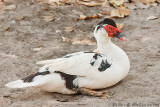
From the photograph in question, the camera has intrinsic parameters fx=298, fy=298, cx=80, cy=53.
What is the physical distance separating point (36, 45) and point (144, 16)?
2159 mm

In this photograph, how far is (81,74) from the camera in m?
3.09

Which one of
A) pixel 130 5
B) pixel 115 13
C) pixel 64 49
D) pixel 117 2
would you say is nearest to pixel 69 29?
pixel 64 49

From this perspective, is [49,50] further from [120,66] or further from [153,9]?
[153,9]

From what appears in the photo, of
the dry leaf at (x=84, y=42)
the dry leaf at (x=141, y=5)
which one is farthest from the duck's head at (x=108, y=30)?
the dry leaf at (x=141, y=5)

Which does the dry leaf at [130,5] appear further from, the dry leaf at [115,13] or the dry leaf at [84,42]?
the dry leaf at [84,42]

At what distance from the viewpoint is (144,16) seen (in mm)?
5559

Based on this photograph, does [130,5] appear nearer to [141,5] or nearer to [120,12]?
[141,5]

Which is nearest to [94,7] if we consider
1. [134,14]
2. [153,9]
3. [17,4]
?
[134,14]

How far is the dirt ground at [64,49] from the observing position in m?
3.04

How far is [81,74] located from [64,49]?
145 centimetres

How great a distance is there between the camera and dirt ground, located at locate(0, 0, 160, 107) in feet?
9.97

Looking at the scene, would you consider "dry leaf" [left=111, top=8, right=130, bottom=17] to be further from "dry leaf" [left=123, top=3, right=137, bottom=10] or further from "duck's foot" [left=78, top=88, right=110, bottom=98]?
"duck's foot" [left=78, top=88, right=110, bottom=98]

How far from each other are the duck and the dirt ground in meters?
0.11

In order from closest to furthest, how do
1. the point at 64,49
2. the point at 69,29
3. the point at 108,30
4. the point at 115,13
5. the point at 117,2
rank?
the point at 108,30 < the point at 64,49 < the point at 69,29 < the point at 115,13 < the point at 117,2
